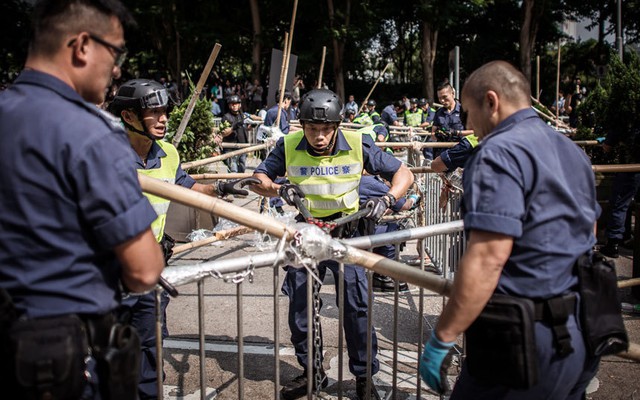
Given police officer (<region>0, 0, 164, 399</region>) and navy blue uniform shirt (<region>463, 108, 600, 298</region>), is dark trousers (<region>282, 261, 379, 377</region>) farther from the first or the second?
police officer (<region>0, 0, 164, 399</region>)

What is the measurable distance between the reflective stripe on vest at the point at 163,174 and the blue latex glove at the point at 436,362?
82.9 inches

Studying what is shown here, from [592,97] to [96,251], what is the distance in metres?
10.3

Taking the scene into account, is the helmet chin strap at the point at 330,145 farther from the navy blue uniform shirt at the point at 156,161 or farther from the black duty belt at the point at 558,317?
the black duty belt at the point at 558,317

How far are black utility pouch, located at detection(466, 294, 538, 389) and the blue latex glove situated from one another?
0.12 meters

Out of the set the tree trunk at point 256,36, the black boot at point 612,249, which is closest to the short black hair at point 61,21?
the black boot at point 612,249

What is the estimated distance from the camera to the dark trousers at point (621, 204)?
23.9ft

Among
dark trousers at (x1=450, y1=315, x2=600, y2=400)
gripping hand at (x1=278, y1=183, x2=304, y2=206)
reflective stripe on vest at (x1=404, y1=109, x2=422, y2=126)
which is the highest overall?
reflective stripe on vest at (x1=404, y1=109, x2=422, y2=126)

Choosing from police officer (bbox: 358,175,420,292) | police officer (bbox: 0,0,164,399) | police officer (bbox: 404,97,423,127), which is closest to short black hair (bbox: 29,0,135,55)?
police officer (bbox: 0,0,164,399)

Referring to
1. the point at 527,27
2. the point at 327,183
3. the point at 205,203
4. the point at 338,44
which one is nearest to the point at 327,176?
the point at 327,183

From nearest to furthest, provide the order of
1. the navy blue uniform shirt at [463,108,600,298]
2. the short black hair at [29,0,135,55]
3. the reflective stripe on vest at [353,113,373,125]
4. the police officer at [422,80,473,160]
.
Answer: the short black hair at [29,0,135,55]
the navy blue uniform shirt at [463,108,600,298]
the police officer at [422,80,473,160]
the reflective stripe on vest at [353,113,373,125]

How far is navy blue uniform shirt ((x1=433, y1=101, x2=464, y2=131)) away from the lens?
10.1 m

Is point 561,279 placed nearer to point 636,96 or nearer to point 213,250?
point 213,250

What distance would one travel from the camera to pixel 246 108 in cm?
2423

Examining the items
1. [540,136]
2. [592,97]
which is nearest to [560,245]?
[540,136]
